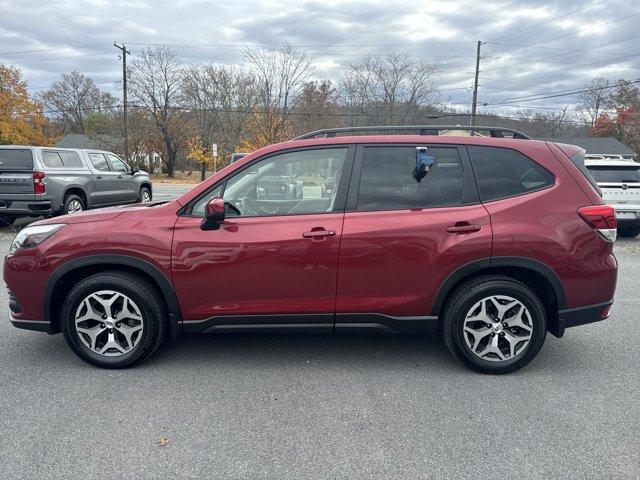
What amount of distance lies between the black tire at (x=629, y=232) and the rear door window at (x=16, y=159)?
13.2 metres

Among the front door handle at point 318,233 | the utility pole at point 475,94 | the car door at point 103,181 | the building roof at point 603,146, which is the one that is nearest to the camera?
the front door handle at point 318,233

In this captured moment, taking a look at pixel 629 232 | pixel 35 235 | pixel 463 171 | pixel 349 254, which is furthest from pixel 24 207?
pixel 629 232

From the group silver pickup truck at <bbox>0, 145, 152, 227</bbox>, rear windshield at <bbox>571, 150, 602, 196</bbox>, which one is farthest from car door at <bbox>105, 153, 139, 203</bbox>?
rear windshield at <bbox>571, 150, 602, 196</bbox>

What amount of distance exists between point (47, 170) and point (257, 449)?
9.58 metres

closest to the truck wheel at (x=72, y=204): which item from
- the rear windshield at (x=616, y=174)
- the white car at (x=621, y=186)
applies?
the white car at (x=621, y=186)

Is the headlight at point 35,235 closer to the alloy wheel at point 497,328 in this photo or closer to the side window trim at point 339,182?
the side window trim at point 339,182

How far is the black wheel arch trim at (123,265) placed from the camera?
11.1 ft

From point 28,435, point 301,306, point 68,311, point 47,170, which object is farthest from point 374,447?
point 47,170

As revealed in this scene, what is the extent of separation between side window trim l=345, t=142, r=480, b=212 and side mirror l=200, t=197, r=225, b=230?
0.93 m

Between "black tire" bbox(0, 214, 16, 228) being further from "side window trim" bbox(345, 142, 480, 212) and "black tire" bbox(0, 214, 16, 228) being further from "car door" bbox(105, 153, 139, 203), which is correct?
"side window trim" bbox(345, 142, 480, 212)

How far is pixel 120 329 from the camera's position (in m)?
3.49

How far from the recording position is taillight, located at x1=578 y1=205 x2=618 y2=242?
335 cm

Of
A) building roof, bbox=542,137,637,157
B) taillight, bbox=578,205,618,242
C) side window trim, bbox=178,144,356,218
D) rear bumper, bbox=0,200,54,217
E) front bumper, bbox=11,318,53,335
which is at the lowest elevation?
front bumper, bbox=11,318,53,335

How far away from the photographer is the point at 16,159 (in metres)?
9.65
